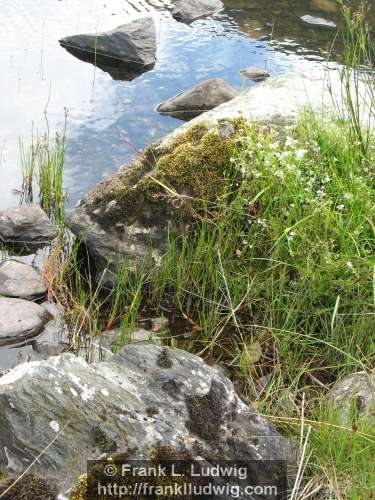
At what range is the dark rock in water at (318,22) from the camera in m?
12.5

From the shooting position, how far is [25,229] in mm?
6051

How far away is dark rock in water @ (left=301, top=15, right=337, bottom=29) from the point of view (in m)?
12.5

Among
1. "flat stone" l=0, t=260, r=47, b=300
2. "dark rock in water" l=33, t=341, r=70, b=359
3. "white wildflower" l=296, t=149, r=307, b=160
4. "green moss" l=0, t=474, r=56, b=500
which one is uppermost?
"white wildflower" l=296, t=149, r=307, b=160

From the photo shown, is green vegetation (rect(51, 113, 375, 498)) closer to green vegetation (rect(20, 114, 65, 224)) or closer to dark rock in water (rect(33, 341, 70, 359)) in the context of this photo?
dark rock in water (rect(33, 341, 70, 359))

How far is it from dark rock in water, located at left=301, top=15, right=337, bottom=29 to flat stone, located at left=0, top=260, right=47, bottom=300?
9176 millimetres

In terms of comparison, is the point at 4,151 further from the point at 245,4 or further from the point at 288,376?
the point at 245,4

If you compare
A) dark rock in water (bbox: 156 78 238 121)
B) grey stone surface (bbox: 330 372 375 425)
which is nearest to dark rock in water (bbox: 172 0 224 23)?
dark rock in water (bbox: 156 78 238 121)

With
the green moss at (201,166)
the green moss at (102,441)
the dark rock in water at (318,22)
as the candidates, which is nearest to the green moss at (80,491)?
the green moss at (102,441)

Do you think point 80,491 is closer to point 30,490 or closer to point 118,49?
point 30,490

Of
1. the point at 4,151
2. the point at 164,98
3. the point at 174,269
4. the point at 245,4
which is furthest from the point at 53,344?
the point at 245,4

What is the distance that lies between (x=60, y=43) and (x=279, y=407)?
8570 millimetres

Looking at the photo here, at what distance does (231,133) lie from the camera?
5.20 meters

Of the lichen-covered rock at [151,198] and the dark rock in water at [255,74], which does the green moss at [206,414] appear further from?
the dark rock in water at [255,74]

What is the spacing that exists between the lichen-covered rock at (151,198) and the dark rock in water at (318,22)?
328 inches
